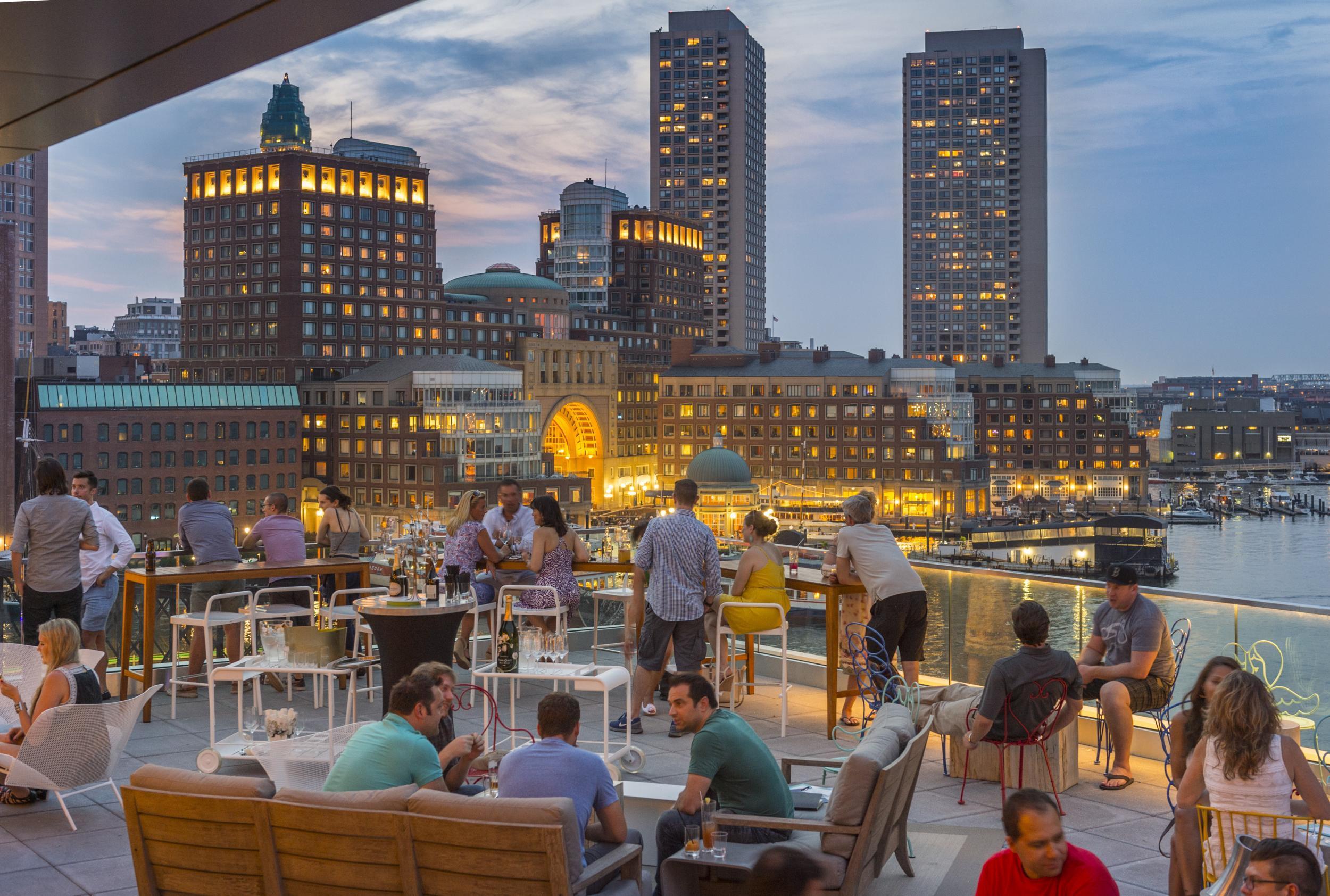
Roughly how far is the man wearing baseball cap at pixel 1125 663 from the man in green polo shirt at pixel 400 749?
15.7 ft

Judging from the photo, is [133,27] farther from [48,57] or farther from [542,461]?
[542,461]

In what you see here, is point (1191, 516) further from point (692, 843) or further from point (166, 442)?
point (692, 843)

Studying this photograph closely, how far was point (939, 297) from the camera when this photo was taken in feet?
620

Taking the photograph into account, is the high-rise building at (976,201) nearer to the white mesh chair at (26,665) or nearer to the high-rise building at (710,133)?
the high-rise building at (710,133)

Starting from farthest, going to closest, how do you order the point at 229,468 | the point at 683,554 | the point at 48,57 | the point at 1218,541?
the point at 1218,541, the point at 229,468, the point at 683,554, the point at 48,57

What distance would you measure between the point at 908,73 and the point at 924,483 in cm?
9992

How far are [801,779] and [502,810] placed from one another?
4151mm

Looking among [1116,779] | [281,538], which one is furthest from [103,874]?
[1116,779]

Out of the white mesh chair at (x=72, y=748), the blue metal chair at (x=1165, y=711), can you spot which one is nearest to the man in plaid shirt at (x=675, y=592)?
the blue metal chair at (x=1165, y=711)

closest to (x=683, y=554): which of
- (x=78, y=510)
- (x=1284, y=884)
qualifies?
(x=78, y=510)

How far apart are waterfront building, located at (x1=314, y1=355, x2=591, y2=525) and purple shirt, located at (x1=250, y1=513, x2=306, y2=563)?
269 feet

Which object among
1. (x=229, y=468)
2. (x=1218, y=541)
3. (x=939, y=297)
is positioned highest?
(x=939, y=297)

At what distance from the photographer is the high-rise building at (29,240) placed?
15400 cm

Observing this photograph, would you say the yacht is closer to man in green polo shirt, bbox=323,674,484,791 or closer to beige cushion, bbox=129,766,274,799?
man in green polo shirt, bbox=323,674,484,791
